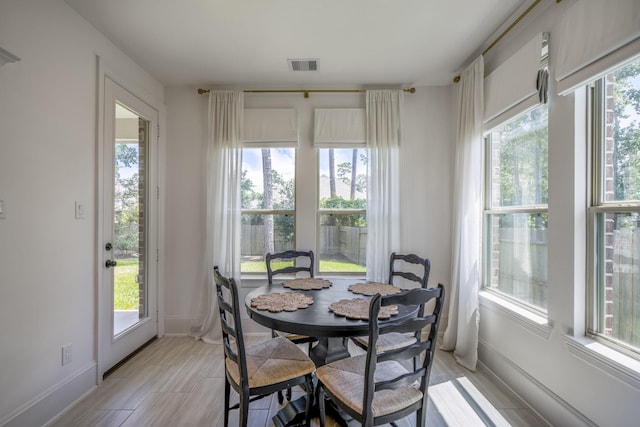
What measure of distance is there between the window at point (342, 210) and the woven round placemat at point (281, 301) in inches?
52.2

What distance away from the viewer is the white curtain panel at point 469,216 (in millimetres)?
2586

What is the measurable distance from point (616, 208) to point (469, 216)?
1.14m

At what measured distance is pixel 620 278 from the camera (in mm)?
1566

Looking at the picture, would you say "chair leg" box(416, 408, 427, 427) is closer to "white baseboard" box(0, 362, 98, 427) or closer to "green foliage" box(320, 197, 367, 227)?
"green foliage" box(320, 197, 367, 227)

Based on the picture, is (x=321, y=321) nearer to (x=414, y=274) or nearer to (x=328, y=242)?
(x=414, y=274)

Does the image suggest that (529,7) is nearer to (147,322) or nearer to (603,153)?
(603,153)

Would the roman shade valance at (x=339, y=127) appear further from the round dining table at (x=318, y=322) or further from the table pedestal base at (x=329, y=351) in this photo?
the table pedestal base at (x=329, y=351)

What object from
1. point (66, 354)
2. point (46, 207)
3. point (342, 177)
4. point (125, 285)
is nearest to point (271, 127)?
point (342, 177)

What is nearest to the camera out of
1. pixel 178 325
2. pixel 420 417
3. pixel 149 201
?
pixel 420 417

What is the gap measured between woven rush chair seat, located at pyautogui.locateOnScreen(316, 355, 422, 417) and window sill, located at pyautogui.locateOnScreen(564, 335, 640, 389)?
38.5 inches

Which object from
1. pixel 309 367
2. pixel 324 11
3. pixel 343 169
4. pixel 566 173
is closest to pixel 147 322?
pixel 309 367

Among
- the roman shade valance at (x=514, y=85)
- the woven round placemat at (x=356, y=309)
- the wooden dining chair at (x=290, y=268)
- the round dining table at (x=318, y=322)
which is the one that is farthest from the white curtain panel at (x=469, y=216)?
the wooden dining chair at (x=290, y=268)

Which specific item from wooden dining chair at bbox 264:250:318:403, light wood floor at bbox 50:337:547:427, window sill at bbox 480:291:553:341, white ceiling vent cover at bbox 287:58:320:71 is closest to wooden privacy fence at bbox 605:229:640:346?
window sill at bbox 480:291:553:341

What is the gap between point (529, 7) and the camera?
2033mm
